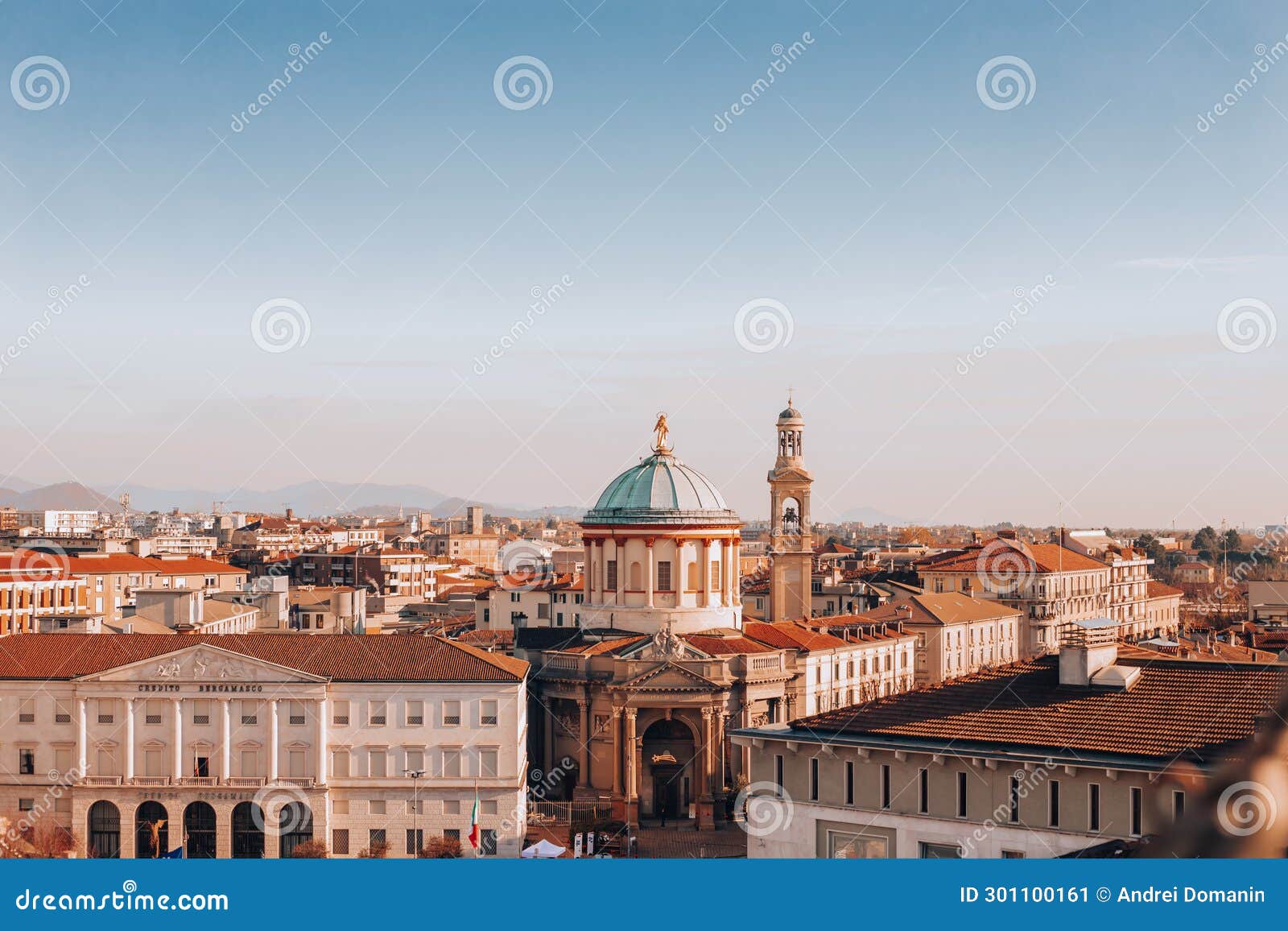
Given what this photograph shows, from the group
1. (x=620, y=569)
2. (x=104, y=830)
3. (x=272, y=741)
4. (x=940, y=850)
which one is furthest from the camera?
(x=620, y=569)

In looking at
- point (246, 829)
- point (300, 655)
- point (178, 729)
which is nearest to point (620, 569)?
point (300, 655)

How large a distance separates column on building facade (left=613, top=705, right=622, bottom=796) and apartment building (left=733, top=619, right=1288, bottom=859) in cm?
2323

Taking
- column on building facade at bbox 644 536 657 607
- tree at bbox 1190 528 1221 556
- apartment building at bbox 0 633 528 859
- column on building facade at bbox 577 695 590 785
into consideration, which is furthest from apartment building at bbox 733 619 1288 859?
tree at bbox 1190 528 1221 556

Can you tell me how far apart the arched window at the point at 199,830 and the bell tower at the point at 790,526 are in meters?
40.2

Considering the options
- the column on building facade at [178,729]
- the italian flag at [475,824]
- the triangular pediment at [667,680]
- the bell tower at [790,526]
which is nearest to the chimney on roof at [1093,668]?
the italian flag at [475,824]

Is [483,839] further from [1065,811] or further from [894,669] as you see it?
[894,669]

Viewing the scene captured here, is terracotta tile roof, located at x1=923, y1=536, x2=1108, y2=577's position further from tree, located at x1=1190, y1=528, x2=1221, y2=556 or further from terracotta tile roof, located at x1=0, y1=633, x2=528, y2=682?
terracotta tile roof, located at x1=0, y1=633, x2=528, y2=682

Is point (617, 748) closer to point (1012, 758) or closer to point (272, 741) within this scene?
point (272, 741)

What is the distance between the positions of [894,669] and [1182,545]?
12604 centimetres

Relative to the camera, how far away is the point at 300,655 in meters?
53.1

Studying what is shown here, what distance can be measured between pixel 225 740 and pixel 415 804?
625 centimetres

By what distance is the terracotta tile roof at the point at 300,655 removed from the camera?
52062 millimetres

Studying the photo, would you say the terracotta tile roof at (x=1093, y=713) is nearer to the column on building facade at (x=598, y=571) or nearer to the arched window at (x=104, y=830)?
the arched window at (x=104, y=830)

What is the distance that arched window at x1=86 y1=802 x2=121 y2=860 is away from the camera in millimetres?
50844
